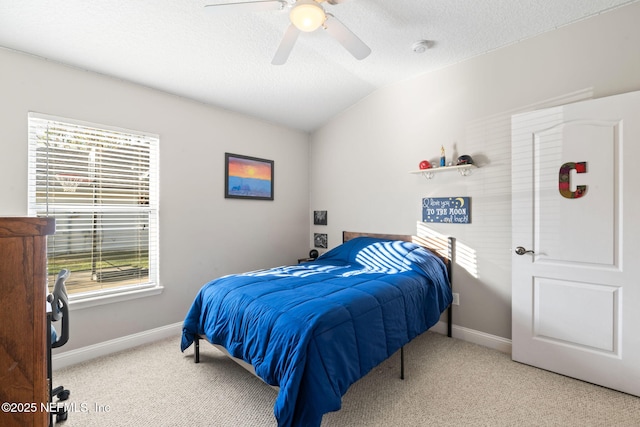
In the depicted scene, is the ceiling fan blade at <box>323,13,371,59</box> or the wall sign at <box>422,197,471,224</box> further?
the wall sign at <box>422,197,471,224</box>

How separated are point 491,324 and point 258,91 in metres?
3.32

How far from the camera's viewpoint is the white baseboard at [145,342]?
7.95 feet

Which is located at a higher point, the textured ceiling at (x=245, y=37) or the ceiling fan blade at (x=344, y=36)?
the textured ceiling at (x=245, y=37)

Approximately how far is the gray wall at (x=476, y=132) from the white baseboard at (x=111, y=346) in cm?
235

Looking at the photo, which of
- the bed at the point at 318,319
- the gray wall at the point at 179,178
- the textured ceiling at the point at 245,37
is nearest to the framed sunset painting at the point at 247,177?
the gray wall at the point at 179,178

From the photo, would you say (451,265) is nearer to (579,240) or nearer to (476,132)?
(579,240)

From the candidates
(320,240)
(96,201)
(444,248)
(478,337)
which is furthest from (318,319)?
(320,240)

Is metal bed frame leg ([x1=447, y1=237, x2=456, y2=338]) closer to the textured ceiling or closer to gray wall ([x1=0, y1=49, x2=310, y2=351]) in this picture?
the textured ceiling

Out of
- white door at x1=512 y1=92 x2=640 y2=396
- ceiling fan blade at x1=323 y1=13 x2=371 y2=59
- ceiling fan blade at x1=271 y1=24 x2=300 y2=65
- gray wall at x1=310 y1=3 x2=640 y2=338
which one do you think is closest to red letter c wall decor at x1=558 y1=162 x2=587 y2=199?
white door at x1=512 y1=92 x2=640 y2=396

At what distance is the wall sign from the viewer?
292 cm

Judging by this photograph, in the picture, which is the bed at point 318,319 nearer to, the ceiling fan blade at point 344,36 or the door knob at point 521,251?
the door knob at point 521,251

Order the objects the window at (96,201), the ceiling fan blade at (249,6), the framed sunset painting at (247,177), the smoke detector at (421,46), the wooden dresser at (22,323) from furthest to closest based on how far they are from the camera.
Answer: the framed sunset painting at (247,177) < the smoke detector at (421,46) < the window at (96,201) < the ceiling fan blade at (249,6) < the wooden dresser at (22,323)

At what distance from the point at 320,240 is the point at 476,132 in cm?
240

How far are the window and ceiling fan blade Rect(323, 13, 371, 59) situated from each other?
81.2 inches
